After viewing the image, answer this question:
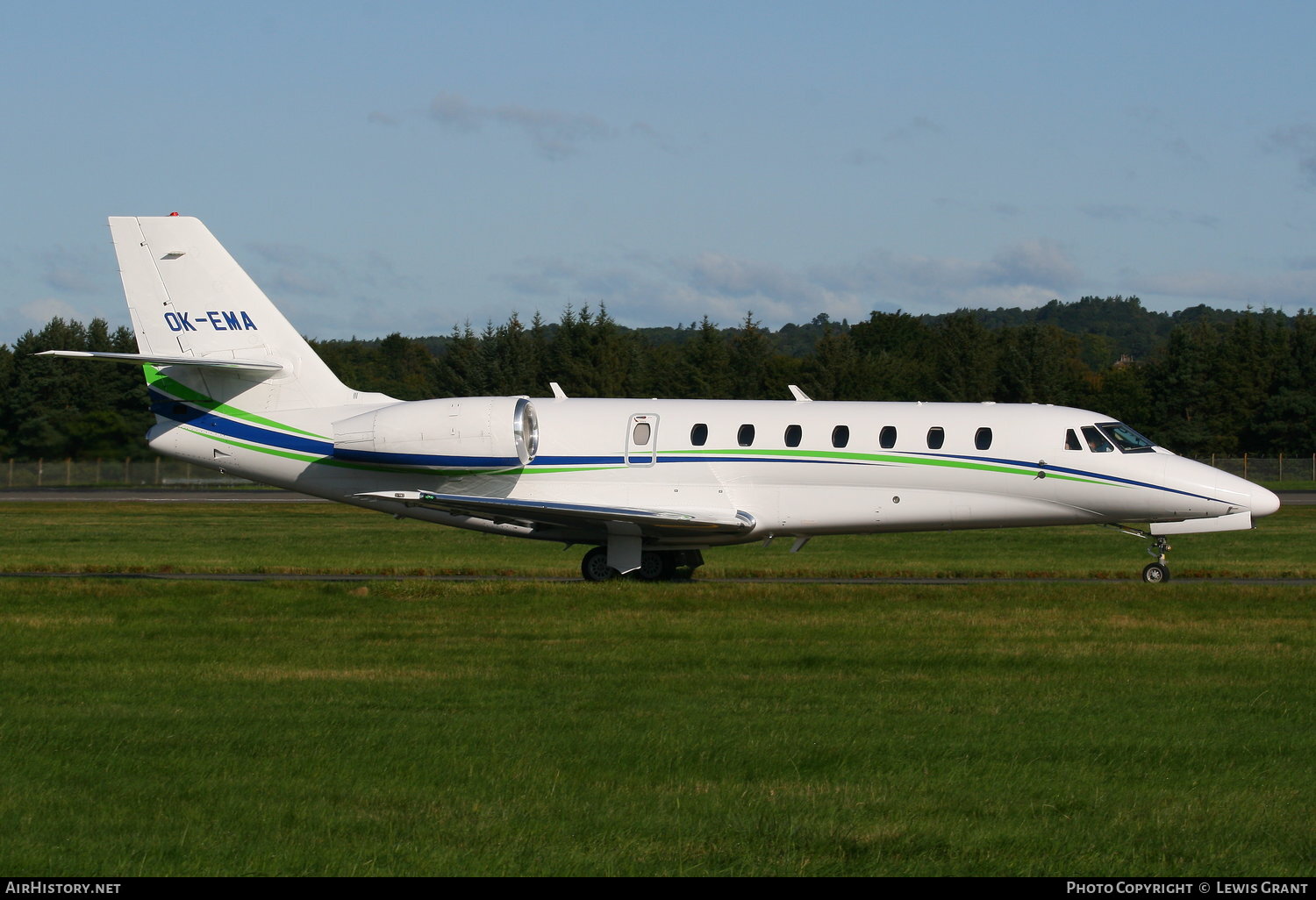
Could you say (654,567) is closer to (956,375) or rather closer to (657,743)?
(657,743)

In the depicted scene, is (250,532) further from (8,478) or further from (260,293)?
(8,478)

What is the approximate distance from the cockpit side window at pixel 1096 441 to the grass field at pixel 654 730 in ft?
8.74

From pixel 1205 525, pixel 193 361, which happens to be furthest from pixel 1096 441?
pixel 193 361

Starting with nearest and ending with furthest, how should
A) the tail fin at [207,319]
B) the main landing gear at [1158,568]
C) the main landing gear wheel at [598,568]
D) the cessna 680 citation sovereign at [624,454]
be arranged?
the cessna 680 citation sovereign at [624,454], the main landing gear at [1158,568], the tail fin at [207,319], the main landing gear wheel at [598,568]

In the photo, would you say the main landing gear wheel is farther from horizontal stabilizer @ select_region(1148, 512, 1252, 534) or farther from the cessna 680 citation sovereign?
horizontal stabilizer @ select_region(1148, 512, 1252, 534)

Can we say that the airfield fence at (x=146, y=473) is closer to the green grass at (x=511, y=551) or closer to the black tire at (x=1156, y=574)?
the green grass at (x=511, y=551)

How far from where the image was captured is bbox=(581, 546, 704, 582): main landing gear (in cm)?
2322

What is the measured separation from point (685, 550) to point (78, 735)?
578 inches

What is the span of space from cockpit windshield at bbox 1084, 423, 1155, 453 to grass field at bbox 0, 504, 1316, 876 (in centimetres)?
276

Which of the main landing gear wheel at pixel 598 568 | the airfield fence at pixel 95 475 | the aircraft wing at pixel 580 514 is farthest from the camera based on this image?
the airfield fence at pixel 95 475

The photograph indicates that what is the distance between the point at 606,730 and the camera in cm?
1034

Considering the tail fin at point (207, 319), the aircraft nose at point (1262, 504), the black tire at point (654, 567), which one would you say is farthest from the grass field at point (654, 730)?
the tail fin at point (207, 319)

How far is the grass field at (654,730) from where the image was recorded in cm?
737

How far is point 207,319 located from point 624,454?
23.6ft
